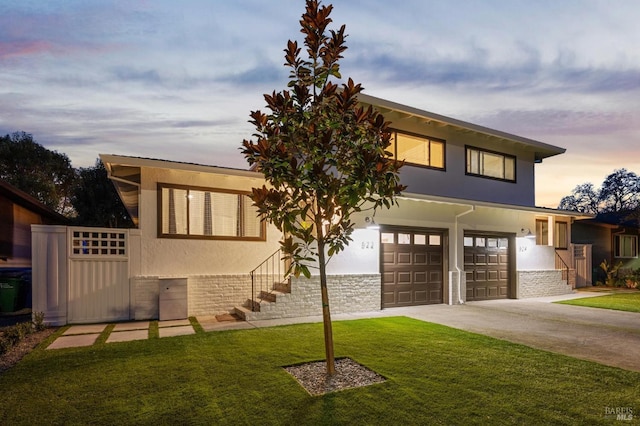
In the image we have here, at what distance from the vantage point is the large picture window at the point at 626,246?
1917 centimetres

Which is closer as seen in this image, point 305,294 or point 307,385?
point 307,385

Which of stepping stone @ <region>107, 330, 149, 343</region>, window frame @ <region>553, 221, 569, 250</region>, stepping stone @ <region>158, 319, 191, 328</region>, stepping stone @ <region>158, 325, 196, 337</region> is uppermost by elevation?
window frame @ <region>553, 221, 569, 250</region>

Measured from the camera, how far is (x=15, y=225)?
13.5 meters

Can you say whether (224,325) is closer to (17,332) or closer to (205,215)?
(205,215)

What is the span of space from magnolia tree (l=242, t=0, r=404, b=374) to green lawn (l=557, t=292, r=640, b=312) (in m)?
10.1

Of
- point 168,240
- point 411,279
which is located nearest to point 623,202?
point 411,279

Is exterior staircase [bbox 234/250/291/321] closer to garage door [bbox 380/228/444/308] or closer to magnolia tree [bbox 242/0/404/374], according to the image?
garage door [bbox 380/228/444/308]

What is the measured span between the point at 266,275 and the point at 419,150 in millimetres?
6116

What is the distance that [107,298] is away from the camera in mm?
A: 7629

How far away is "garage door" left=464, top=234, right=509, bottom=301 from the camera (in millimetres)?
11406

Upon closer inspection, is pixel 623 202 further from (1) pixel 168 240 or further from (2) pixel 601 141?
(1) pixel 168 240

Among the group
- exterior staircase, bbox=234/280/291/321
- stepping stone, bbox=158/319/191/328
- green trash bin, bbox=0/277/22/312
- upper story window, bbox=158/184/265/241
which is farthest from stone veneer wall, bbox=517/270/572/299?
green trash bin, bbox=0/277/22/312

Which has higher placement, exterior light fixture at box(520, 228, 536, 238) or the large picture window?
exterior light fixture at box(520, 228, 536, 238)

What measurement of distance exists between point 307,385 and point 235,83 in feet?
35.3
